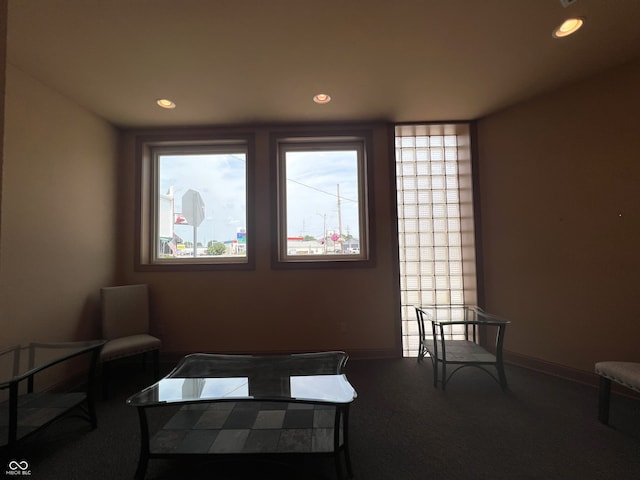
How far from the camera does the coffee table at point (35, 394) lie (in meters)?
1.49

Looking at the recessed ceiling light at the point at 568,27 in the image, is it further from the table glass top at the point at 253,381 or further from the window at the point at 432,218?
the table glass top at the point at 253,381

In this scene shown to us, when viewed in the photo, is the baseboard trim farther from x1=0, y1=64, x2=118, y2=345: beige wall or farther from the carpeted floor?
x1=0, y1=64, x2=118, y2=345: beige wall

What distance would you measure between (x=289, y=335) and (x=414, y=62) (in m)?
2.68

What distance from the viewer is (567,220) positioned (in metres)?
2.47

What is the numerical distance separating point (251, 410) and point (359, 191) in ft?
7.65

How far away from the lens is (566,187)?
8.13ft

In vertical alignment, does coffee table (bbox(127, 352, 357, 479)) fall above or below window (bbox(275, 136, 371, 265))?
below

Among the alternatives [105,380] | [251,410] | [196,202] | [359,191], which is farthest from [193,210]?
[251,410]

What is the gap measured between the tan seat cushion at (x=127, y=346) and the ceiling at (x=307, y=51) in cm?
211

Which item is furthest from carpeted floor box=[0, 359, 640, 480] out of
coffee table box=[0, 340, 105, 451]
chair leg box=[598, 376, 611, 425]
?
coffee table box=[0, 340, 105, 451]

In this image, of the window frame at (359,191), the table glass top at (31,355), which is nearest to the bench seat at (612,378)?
the window frame at (359,191)

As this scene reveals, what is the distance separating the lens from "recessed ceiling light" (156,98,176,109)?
2.52 metres

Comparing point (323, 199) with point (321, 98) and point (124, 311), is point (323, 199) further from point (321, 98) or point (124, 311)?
point (124, 311)

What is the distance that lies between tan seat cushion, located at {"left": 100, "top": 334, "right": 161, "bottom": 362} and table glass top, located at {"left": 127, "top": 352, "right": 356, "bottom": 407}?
2.21ft
